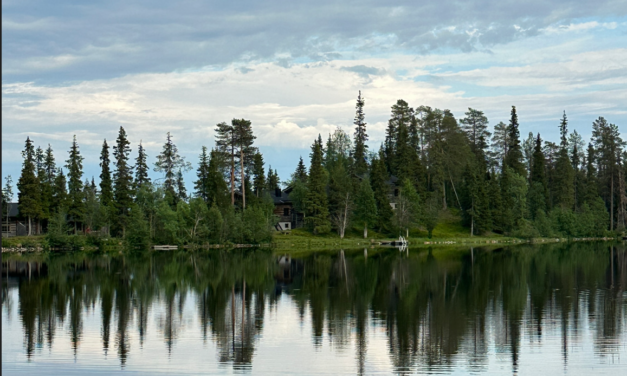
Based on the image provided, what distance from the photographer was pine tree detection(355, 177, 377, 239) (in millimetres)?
95812

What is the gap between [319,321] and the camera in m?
28.9

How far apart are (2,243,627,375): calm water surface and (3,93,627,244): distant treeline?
37.8m

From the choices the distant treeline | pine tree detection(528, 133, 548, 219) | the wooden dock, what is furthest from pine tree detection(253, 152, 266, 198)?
pine tree detection(528, 133, 548, 219)

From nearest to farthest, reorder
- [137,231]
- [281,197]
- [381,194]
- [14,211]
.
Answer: [137,231] → [381,194] → [14,211] → [281,197]

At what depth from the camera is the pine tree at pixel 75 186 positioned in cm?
9381

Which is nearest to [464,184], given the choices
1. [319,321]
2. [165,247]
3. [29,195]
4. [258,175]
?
[258,175]

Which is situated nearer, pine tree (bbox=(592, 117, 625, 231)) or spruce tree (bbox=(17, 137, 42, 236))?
spruce tree (bbox=(17, 137, 42, 236))

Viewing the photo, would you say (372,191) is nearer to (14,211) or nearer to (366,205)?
(366,205)

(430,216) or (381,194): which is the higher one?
(381,194)

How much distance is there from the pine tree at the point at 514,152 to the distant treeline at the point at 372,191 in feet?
0.68

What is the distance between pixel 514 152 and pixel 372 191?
112ft

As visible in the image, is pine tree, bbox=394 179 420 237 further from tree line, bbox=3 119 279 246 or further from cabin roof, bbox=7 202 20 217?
cabin roof, bbox=7 202 20 217

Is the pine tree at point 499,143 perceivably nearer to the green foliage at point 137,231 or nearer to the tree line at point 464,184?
the tree line at point 464,184

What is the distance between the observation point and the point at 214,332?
86.9ft
